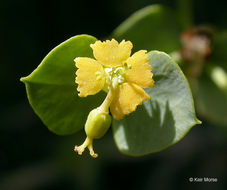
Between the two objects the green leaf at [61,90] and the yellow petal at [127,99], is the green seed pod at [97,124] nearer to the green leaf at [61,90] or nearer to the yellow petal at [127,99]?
the yellow petal at [127,99]

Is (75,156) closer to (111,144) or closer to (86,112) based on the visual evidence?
(111,144)

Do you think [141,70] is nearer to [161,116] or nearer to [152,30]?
[161,116]

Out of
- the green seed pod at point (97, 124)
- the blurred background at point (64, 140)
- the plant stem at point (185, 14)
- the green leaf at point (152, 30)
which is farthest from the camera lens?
the blurred background at point (64, 140)

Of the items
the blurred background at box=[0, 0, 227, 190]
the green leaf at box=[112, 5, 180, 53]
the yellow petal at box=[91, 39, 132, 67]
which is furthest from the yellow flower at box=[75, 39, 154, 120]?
the blurred background at box=[0, 0, 227, 190]

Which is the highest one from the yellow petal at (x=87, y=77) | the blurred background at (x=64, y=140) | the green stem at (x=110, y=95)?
the yellow petal at (x=87, y=77)

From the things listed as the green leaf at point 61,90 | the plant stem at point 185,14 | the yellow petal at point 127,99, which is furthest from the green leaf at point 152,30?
the yellow petal at point 127,99

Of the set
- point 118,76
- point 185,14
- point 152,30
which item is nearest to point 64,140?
point 152,30

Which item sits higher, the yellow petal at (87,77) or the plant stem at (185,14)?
the yellow petal at (87,77)
